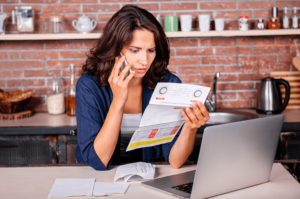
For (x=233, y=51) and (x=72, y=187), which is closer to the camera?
(x=72, y=187)

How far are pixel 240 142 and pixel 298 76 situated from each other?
187 cm

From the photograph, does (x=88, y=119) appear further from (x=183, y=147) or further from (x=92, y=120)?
(x=183, y=147)

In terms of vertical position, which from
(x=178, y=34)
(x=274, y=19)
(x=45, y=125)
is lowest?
(x=45, y=125)

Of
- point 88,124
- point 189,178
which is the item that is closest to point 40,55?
point 88,124

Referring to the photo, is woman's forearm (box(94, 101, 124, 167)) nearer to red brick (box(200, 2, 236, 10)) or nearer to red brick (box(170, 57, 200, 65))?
red brick (box(170, 57, 200, 65))

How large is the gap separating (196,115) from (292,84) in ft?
5.30

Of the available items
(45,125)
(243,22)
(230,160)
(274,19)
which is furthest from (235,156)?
(274,19)

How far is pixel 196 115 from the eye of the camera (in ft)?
4.03

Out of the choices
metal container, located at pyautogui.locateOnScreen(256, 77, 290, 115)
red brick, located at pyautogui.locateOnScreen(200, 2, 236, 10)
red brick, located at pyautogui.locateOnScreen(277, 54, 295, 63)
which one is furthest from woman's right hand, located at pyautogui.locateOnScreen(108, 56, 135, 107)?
red brick, located at pyautogui.locateOnScreen(277, 54, 295, 63)

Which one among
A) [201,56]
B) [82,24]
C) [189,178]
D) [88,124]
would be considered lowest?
[189,178]

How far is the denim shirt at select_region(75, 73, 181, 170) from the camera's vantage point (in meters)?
1.29

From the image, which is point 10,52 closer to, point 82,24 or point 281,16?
point 82,24

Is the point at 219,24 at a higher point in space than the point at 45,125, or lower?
higher

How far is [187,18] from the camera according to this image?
2.40m
